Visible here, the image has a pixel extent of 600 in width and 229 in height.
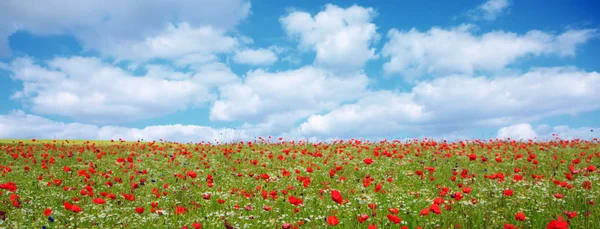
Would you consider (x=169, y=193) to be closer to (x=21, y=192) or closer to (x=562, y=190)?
(x=21, y=192)

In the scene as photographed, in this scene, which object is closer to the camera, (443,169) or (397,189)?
(397,189)

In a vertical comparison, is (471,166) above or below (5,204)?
above

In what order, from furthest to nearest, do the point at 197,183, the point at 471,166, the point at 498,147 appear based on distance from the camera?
the point at 498,147, the point at 471,166, the point at 197,183

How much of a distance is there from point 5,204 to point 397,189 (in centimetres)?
964

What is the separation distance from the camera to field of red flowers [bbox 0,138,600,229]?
7.11 metres

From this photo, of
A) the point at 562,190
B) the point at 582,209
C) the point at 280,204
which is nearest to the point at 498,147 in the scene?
the point at 562,190

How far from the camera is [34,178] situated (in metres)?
12.8

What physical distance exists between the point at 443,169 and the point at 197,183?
8.16 meters

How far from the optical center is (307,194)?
30.4ft

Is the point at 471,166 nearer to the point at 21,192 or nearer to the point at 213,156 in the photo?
the point at 213,156

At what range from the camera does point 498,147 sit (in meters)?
19.0

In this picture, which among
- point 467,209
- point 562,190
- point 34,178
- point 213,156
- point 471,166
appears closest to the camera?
point 467,209

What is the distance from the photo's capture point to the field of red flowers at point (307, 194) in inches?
280

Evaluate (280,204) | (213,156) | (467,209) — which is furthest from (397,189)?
(213,156)
